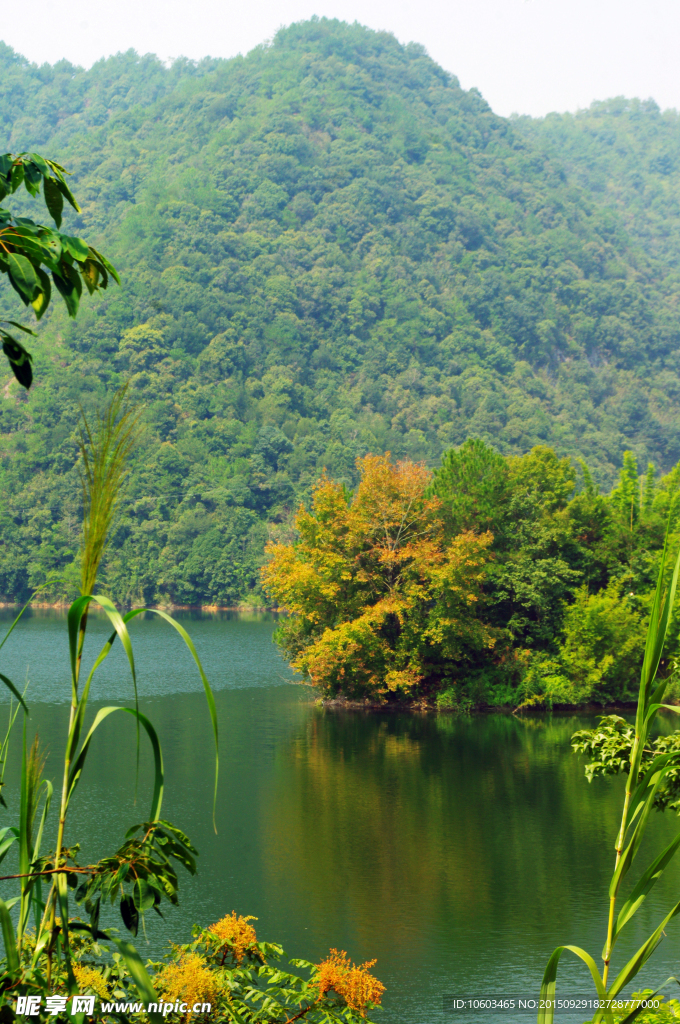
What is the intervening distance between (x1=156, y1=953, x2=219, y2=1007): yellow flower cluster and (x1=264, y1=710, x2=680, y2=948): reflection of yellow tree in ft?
22.2

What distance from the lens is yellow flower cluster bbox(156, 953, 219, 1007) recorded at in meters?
3.01

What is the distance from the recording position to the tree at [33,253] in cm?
204

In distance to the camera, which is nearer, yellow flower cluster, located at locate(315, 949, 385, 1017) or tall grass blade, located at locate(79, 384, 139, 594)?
tall grass blade, located at locate(79, 384, 139, 594)

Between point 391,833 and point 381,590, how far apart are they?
9508 mm

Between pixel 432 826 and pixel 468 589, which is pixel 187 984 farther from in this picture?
pixel 468 589

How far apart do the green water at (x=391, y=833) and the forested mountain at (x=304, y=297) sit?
105 feet

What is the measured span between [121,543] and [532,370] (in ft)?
133

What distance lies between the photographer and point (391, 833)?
508 inches

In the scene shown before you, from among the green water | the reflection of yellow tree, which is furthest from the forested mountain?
the reflection of yellow tree

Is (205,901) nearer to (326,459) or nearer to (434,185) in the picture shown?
(326,459)

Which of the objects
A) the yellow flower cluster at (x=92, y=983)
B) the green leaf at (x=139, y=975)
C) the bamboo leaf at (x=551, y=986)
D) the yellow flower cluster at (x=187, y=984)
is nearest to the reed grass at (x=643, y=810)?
the bamboo leaf at (x=551, y=986)

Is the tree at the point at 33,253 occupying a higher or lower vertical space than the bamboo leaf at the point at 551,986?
higher

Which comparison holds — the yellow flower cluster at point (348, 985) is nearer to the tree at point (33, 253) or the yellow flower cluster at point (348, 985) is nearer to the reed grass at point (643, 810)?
the reed grass at point (643, 810)

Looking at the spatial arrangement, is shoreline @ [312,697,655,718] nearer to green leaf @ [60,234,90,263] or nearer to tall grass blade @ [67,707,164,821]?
tall grass blade @ [67,707,164,821]
